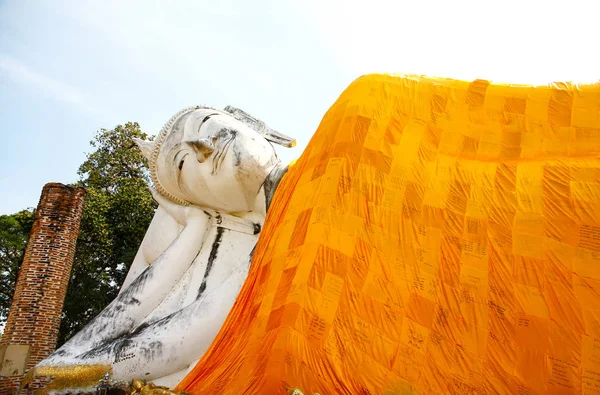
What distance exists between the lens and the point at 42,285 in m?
7.02

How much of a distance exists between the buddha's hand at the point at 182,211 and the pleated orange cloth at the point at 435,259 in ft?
4.14

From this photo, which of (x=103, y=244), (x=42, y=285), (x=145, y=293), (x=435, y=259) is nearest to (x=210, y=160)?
(x=145, y=293)

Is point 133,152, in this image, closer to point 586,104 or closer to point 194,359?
point 194,359

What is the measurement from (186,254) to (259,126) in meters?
1.36

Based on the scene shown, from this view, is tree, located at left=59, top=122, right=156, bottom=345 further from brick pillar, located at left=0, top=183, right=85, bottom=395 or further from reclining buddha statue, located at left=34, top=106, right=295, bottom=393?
reclining buddha statue, located at left=34, top=106, right=295, bottom=393

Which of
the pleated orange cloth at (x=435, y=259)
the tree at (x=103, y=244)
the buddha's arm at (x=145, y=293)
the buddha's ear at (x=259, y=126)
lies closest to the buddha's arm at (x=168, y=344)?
the buddha's arm at (x=145, y=293)

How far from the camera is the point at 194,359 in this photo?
309 centimetres

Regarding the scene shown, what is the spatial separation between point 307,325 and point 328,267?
30 centimetres

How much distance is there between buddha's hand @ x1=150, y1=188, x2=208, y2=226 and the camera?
12.8ft

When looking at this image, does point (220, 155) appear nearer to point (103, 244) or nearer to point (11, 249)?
point (103, 244)

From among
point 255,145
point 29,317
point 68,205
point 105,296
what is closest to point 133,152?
point 105,296

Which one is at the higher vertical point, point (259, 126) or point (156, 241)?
point (259, 126)

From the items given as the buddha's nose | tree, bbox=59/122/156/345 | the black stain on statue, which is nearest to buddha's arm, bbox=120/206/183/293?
the black stain on statue

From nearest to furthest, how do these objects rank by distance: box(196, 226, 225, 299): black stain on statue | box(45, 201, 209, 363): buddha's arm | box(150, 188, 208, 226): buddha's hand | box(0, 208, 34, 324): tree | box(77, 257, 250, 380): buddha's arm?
box(77, 257, 250, 380): buddha's arm, box(45, 201, 209, 363): buddha's arm, box(196, 226, 225, 299): black stain on statue, box(150, 188, 208, 226): buddha's hand, box(0, 208, 34, 324): tree
